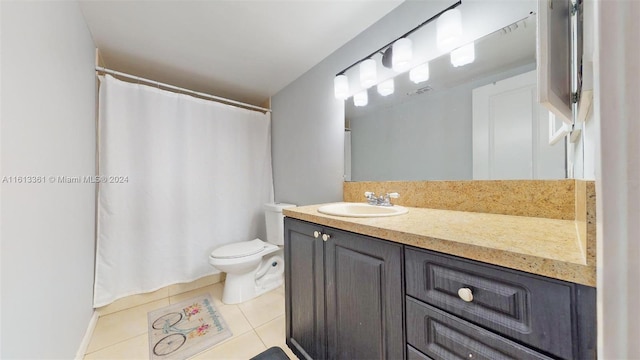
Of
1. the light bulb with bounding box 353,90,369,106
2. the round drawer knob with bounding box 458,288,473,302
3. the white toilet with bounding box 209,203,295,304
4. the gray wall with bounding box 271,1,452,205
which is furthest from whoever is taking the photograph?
the white toilet with bounding box 209,203,295,304

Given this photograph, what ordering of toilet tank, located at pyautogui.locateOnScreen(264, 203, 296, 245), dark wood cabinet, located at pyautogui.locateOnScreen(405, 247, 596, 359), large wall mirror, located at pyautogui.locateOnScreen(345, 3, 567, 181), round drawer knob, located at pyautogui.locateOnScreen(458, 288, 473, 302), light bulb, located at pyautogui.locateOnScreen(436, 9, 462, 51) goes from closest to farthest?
dark wood cabinet, located at pyautogui.locateOnScreen(405, 247, 596, 359)
round drawer knob, located at pyautogui.locateOnScreen(458, 288, 473, 302)
large wall mirror, located at pyautogui.locateOnScreen(345, 3, 567, 181)
light bulb, located at pyautogui.locateOnScreen(436, 9, 462, 51)
toilet tank, located at pyautogui.locateOnScreen(264, 203, 296, 245)

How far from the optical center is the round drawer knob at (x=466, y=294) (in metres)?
0.56

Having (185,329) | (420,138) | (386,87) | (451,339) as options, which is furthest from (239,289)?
(386,87)

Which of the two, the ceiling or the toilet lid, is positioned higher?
the ceiling

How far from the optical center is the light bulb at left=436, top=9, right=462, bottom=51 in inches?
43.1

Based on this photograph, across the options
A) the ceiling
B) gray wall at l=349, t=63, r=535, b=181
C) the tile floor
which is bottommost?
the tile floor

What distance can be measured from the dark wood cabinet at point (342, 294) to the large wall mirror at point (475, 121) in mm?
666

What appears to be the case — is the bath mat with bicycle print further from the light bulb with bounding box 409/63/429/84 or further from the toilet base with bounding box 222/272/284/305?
the light bulb with bounding box 409/63/429/84

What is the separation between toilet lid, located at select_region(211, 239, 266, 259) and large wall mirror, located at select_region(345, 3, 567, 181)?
1153 millimetres

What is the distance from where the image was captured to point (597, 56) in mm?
330

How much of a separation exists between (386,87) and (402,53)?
22 centimetres

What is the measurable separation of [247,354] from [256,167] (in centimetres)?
163

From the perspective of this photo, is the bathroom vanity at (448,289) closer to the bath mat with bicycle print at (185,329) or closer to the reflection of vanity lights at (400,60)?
the bath mat with bicycle print at (185,329)

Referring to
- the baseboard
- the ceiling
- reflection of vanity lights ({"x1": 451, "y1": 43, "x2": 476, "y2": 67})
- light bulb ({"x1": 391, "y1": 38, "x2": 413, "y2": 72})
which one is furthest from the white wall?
reflection of vanity lights ({"x1": 451, "y1": 43, "x2": 476, "y2": 67})
